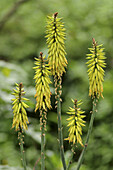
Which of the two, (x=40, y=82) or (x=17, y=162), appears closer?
(x=40, y=82)

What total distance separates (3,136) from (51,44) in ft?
9.28

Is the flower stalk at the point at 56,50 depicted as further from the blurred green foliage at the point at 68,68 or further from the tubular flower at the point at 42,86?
the blurred green foliage at the point at 68,68

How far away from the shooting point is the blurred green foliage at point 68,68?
12.8ft

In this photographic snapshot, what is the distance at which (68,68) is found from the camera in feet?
19.8

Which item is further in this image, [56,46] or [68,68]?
[68,68]

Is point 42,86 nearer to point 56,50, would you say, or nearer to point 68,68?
point 56,50

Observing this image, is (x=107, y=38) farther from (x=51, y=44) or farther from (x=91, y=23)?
(x=51, y=44)

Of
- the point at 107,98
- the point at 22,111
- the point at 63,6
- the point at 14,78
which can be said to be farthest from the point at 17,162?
the point at 63,6

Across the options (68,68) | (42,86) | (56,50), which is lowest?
(42,86)

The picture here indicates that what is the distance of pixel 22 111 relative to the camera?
148 cm

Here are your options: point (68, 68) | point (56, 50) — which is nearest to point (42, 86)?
point (56, 50)

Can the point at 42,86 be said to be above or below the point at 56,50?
below

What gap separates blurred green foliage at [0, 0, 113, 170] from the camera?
3906mm

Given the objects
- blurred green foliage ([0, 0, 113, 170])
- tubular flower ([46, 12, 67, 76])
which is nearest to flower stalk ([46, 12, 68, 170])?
tubular flower ([46, 12, 67, 76])
